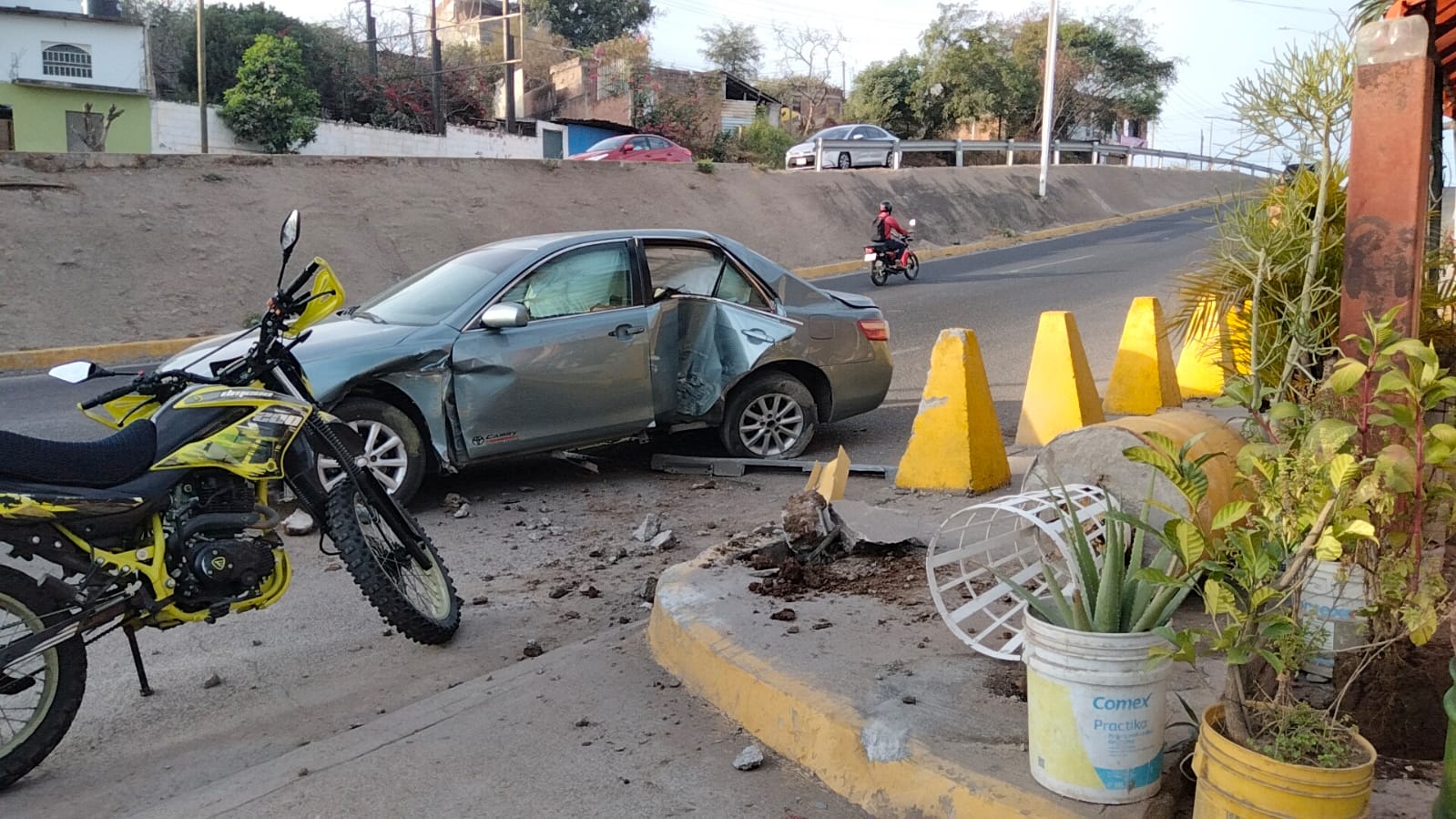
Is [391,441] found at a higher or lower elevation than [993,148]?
lower

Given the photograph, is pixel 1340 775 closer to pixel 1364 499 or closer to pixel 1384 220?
pixel 1364 499

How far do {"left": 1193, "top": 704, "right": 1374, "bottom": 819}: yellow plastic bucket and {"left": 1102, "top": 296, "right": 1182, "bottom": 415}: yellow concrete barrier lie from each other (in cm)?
588

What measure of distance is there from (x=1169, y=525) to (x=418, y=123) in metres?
38.7

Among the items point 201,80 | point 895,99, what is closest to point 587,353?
point 201,80

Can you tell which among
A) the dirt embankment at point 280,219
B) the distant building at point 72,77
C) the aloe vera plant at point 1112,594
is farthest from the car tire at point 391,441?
the distant building at point 72,77

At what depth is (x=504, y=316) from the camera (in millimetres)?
6277

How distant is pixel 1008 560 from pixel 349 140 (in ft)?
111

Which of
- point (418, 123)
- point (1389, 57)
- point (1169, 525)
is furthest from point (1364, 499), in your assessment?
point (418, 123)

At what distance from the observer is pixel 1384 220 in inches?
137

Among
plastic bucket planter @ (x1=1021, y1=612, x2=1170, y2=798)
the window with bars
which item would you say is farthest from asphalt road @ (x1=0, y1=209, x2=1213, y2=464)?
the window with bars

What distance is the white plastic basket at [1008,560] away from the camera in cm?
348

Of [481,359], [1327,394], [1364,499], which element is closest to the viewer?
[1364,499]

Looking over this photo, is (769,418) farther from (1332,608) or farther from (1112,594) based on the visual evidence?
(1112,594)

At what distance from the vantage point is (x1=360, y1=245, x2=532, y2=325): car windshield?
6570 millimetres
